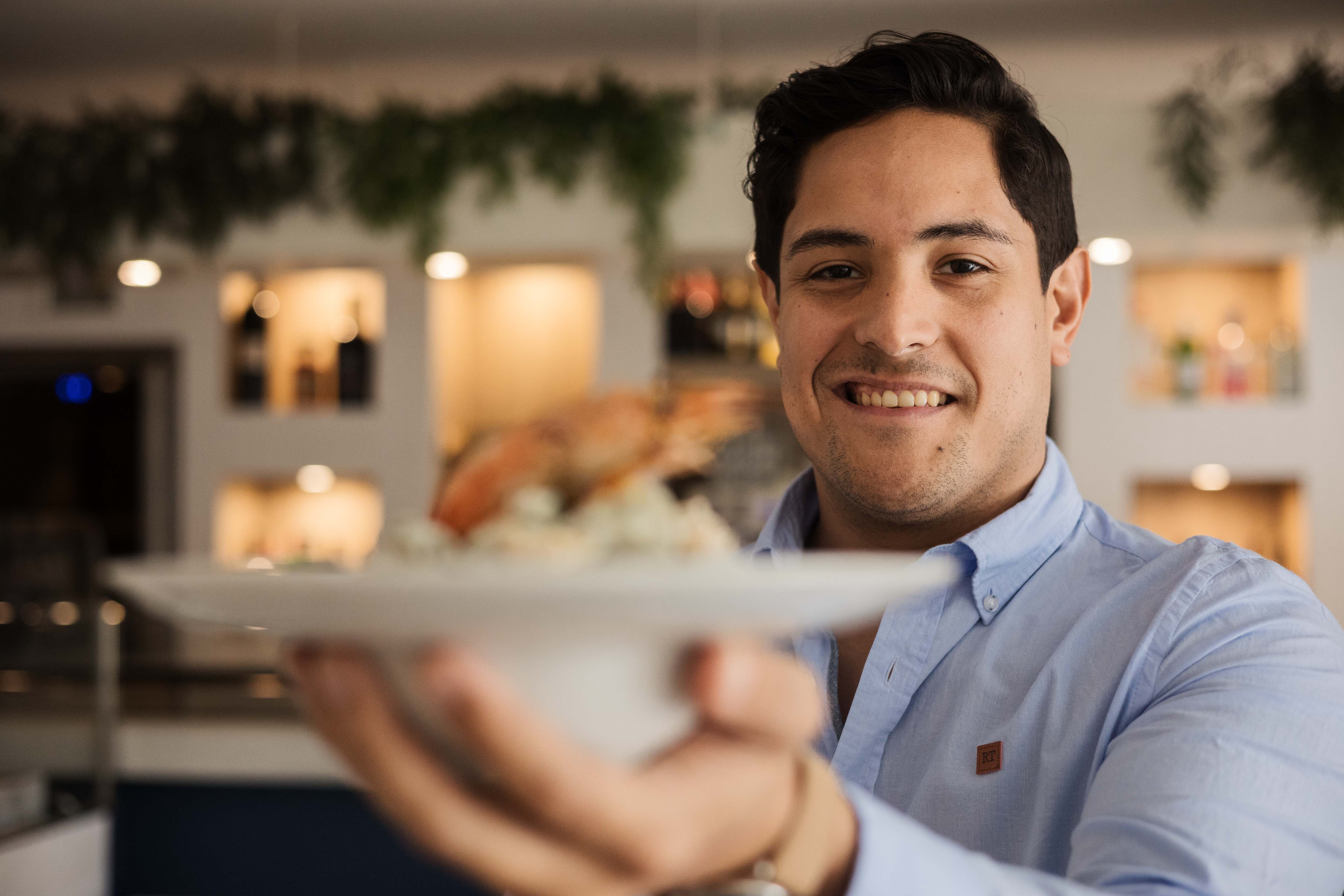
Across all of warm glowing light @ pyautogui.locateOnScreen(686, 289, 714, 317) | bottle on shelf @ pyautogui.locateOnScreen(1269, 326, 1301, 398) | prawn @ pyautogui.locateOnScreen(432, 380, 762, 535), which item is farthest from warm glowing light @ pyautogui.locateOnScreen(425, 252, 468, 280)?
prawn @ pyautogui.locateOnScreen(432, 380, 762, 535)

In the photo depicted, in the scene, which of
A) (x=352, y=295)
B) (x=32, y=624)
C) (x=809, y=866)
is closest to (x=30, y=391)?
(x=352, y=295)

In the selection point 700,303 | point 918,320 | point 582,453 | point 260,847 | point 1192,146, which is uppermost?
point 1192,146

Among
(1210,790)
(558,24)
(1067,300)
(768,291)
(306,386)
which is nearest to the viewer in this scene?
(1210,790)

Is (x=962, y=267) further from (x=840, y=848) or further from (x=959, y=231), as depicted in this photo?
(x=840, y=848)

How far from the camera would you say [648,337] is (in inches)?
135

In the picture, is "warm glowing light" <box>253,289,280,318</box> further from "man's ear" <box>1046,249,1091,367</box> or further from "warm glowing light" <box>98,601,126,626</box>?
"man's ear" <box>1046,249,1091,367</box>

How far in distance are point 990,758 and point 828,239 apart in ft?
1.54

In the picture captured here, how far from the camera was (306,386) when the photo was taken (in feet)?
12.6

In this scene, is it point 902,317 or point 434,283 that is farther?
point 434,283

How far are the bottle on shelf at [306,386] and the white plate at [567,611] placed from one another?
3618 mm

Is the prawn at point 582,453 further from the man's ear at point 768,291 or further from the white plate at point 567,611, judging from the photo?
the man's ear at point 768,291

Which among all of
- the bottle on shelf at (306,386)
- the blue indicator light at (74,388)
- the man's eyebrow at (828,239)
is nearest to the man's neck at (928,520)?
the man's eyebrow at (828,239)

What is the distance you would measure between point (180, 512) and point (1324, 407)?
3624mm

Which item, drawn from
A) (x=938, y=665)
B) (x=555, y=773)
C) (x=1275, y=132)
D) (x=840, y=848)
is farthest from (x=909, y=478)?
(x=1275, y=132)
